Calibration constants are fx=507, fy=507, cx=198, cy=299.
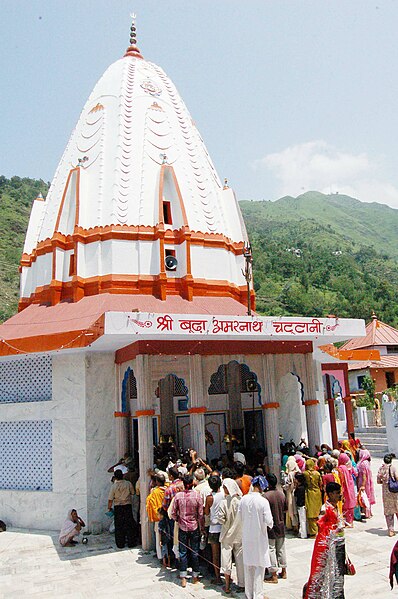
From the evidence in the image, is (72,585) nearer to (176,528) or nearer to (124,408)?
(176,528)

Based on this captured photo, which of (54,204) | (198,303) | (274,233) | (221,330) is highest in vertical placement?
(274,233)

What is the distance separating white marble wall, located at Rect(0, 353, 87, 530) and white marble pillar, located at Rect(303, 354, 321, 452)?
4.71 metres

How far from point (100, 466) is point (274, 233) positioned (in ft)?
350

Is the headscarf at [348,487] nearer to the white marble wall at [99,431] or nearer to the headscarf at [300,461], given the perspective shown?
the headscarf at [300,461]

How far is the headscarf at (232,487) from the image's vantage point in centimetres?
668

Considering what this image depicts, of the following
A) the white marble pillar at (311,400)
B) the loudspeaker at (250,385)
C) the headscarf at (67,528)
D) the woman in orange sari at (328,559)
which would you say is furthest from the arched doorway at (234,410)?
the woman in orange sari at (328,559)

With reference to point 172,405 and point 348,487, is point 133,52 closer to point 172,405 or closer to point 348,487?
point 172,405

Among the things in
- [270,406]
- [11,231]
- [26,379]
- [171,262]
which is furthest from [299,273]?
[26,379]

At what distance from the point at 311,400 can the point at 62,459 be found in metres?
5.38

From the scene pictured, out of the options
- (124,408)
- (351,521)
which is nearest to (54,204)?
(124,408)

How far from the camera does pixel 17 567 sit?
320 inches

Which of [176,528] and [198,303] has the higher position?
[198,303]

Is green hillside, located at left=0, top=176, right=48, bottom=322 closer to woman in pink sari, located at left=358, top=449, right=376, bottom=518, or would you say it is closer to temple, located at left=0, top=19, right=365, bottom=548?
temple, located at left=0, top=19, right=365, bottom=548

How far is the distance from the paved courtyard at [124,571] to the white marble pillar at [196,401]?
2238 millimetres
